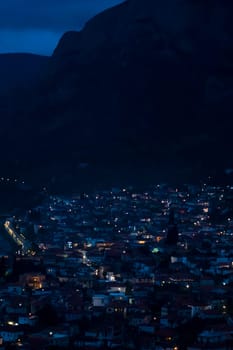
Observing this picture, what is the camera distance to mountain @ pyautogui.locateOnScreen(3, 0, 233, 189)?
73.8 meters

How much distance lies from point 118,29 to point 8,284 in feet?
178

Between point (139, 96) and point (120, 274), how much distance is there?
147 feet

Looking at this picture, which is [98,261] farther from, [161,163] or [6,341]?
[161,163]

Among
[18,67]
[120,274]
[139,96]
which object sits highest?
[18,67]

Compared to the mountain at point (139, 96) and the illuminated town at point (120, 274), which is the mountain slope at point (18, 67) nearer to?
the mountain at point (139, 96)

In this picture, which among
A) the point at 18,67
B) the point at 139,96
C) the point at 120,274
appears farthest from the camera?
the point at 18,67

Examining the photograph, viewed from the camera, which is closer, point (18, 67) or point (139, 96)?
point (139, 96)

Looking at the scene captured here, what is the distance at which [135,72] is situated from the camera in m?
81.0

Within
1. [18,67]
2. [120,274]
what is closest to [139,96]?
[18,67]

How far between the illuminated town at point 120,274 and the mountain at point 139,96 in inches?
486

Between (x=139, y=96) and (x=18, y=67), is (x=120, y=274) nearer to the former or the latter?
(x=139, y=96)

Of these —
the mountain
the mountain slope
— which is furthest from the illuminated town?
→ the mountain slope

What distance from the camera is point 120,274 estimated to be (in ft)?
118

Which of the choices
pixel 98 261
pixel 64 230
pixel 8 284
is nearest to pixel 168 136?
pixel 64 230
